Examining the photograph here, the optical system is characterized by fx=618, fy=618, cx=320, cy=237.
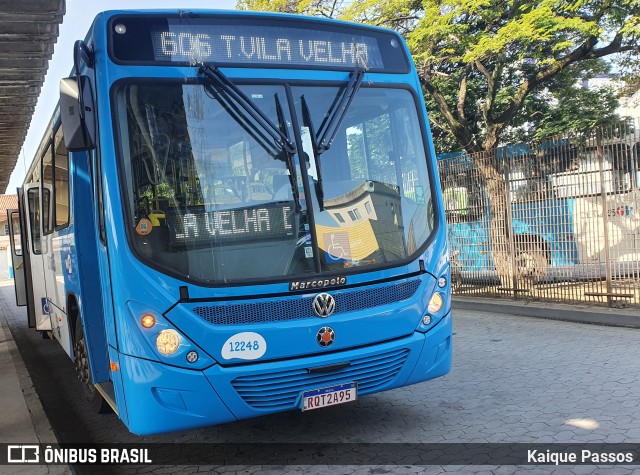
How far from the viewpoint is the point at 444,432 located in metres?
4.76

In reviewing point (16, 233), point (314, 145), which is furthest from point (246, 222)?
point (16, 233)

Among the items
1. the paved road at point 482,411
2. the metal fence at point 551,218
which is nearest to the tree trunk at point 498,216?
the metal fence at point 551,218

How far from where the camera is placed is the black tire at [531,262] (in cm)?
1056

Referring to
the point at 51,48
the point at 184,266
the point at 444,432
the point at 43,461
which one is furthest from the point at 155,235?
the point at 51,48

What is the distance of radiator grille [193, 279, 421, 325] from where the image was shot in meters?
4.04

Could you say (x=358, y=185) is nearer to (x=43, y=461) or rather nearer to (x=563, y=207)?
(x=43, y=461)

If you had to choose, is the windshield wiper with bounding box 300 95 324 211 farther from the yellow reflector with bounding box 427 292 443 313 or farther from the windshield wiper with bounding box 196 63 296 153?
the yellow reflector with bounding box 427 292 443 313

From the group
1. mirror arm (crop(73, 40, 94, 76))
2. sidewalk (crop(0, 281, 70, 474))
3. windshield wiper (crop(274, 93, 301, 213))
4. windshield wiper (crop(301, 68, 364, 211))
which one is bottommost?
sidewalk (crop(0, 281, 70, 474))

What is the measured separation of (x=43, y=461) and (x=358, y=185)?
310cm

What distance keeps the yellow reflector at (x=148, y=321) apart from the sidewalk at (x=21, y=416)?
129 centimetres

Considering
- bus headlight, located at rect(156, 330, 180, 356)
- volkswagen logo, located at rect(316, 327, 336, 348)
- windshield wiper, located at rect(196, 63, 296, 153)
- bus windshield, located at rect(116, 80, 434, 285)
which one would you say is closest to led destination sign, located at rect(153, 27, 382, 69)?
windshield wiper, located at rect(196, 63, 296, 153)

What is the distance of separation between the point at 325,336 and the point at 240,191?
3.81ft

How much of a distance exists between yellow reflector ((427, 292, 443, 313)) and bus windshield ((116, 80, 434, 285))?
1.34 feet

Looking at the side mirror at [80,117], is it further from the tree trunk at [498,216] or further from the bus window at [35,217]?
the tree trunk at [498,216]
